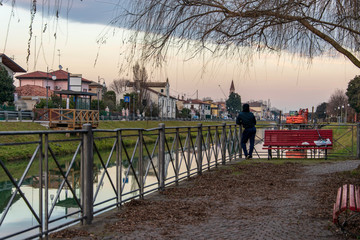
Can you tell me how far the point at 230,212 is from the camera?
22.2 feet

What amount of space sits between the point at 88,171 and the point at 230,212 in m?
2.29

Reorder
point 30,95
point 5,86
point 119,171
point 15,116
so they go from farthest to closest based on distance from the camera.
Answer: point 30,95 < point 5,86 < point 15,116 < point 119,171

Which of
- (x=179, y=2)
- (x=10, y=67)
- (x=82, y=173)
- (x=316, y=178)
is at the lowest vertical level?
(x=316, y=178)

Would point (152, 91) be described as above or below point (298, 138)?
above

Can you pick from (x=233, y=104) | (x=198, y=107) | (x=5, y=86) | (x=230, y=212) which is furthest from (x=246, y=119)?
(x=233, y=104)

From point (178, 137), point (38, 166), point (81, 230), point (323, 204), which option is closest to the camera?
point (38, 166)

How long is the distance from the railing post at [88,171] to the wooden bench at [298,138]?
1077cm

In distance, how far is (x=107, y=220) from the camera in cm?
629

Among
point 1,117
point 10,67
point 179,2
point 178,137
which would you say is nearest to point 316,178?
point 178,137

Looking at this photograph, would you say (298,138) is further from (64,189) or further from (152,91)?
(152,91)

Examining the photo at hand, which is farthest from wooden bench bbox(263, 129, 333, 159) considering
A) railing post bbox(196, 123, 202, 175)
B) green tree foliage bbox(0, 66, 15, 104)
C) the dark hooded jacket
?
green tree foliage bbox(0, 66, 15, 104)

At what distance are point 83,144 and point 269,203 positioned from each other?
3420 mm

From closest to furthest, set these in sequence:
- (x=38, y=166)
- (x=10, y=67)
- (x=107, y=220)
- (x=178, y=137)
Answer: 1. (x=38, y=166)
2. (x=107, y=220)
3. (x=178, y=137)
4. (x=10, y=67)

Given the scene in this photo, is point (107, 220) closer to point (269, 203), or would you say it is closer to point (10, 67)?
point (269, 203)
